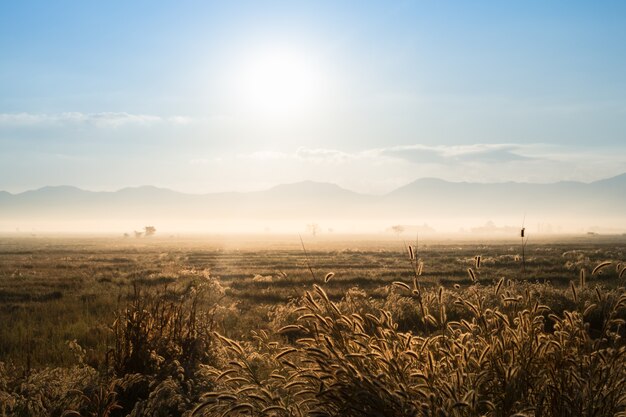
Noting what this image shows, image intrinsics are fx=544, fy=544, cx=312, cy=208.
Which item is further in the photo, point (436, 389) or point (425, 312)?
point (425, 312)

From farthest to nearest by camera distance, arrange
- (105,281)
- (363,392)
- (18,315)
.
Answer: (105,281) < (18,315) < (363,392)

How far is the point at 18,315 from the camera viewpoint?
16.7 meters

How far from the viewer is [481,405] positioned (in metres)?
4.70

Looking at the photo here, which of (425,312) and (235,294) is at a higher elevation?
(425,312)

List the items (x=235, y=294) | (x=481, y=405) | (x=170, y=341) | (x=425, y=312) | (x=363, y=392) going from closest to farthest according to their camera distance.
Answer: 1. (x=363, y=392)
2. (x=481, y=405)
3. (x=425, y=312)
4. (x=170, y=341)
5. (x=235, y=294)

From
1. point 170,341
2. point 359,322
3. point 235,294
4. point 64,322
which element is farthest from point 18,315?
point 359,322

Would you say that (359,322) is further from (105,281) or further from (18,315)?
(105,281)

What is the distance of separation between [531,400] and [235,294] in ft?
64.3

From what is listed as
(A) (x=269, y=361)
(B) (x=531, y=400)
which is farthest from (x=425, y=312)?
(A) (x=269, y=361)

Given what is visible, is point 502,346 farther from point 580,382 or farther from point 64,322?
point 64,322

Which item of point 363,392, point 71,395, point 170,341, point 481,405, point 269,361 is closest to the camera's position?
point 363,392

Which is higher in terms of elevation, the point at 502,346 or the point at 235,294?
the point at 502,346

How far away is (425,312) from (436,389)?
966 mm

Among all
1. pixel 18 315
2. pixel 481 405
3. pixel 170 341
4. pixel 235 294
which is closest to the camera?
pixel 481 405
